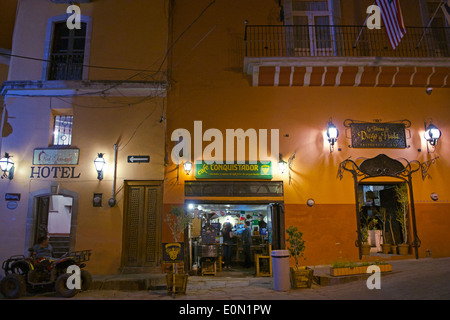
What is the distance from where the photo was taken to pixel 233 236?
14156 millimetres

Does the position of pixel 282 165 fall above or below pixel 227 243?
above

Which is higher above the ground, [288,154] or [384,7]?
[384,7]

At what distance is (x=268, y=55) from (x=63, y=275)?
956cm

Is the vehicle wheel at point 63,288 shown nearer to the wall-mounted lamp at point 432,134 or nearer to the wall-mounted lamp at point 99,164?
the wall-mounted lamp at point 99,164

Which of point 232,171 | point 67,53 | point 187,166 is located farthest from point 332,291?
point 67,53

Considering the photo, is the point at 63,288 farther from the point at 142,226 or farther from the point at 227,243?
the point at 227,243

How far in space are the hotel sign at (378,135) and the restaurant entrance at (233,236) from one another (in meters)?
3.64

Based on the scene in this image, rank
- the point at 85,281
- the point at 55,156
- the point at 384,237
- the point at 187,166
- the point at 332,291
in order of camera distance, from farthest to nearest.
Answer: the point at 384,237 < the point at 55,156 < the point at 187,166 < the point at 85,281 < the point at 332,291

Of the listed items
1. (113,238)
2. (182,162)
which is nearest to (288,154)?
(182,162)

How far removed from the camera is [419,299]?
674cm

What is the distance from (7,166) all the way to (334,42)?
1217 centimetres

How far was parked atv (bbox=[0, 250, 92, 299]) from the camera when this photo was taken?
838cm
